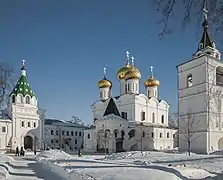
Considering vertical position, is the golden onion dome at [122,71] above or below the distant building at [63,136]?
above

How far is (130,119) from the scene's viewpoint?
49.8m

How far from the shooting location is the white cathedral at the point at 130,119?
45781 mm

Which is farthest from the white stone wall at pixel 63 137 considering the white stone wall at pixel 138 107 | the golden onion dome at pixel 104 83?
the golden onion dome at pixel 104 83

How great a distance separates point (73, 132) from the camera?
6500cm

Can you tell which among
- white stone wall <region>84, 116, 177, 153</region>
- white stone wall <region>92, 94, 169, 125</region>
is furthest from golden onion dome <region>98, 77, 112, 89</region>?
white stone wall <region>84, 116, 177, 153</region>

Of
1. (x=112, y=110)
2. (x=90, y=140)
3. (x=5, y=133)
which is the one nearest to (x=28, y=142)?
(x=5, y=133)

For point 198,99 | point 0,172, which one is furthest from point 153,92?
point 0,172

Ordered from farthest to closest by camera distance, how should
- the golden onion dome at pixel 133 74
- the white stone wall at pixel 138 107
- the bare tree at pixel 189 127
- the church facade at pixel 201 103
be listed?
the golden onion dome at pixel 133 74, the white stone wall at pixel 138 107, the bare tree at pixel 189 127, the church facade at pixel 201 103

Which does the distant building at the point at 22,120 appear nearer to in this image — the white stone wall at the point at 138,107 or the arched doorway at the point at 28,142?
the arched doorway at the point at 28,142

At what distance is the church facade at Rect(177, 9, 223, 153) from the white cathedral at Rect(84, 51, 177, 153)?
27.5ft

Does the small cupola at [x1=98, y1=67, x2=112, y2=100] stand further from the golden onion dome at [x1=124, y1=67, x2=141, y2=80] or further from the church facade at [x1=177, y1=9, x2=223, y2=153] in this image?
the church facade at [x1=177, y1=9, x2=223, y2=153]

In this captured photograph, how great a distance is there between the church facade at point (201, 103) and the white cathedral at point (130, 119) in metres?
8.38

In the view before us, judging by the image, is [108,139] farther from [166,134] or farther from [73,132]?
[73,132]

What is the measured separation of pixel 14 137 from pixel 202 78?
96.5 feet
